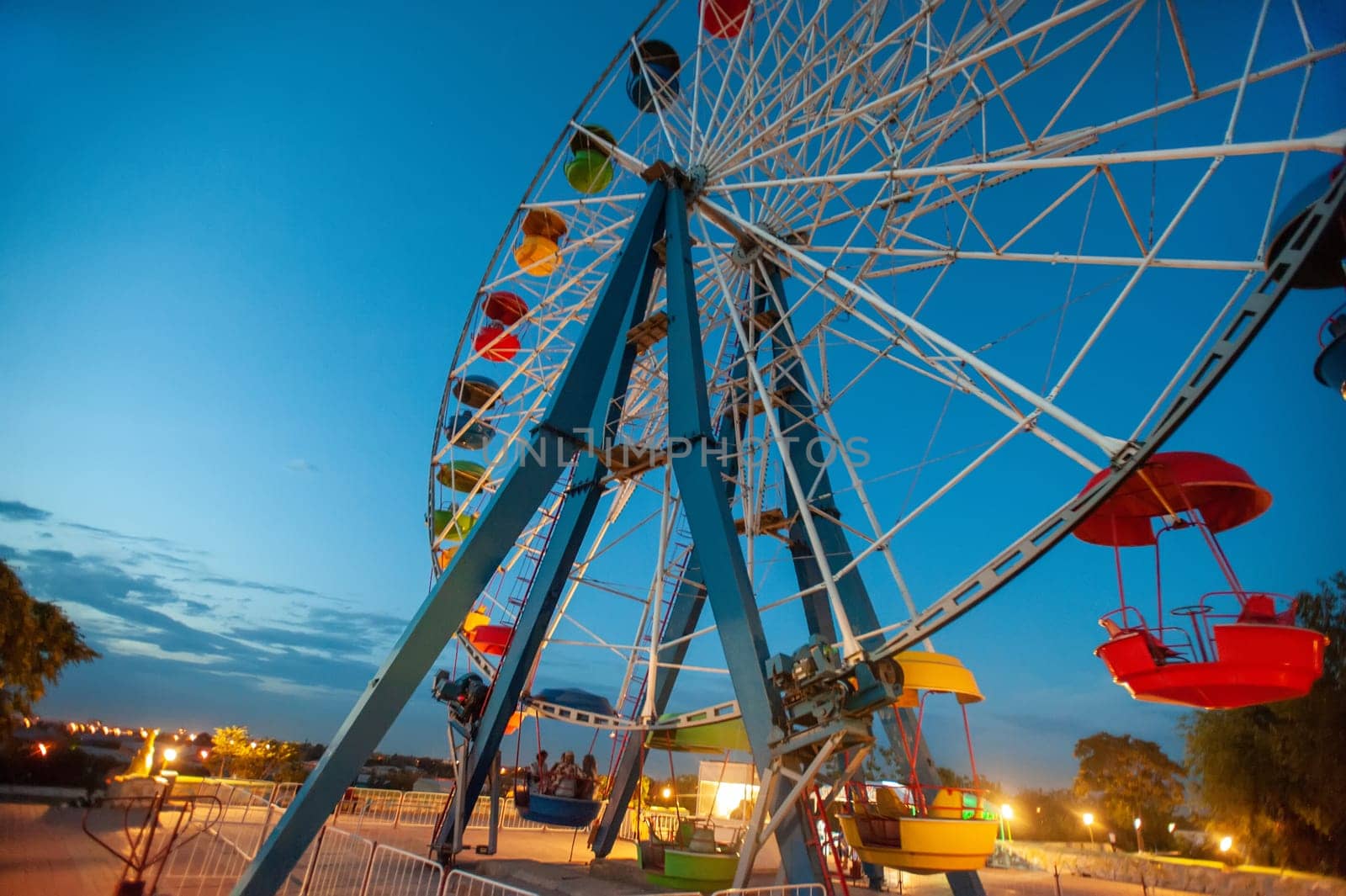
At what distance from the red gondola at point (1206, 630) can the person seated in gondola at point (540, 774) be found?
8.01 metres

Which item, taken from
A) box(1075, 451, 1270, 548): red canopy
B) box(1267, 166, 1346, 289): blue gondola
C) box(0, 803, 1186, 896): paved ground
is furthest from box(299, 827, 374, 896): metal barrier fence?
box(1267, 166, 1346, 289): blue gondola

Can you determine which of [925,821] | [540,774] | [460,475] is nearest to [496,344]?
[460,475]

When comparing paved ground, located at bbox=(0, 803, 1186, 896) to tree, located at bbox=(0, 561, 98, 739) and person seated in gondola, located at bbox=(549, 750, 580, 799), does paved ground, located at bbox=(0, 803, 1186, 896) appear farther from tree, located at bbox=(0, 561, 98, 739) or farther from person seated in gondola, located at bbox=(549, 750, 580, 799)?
tree, located at bbox=(0, 561, 98, 739)

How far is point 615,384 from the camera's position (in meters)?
10.1

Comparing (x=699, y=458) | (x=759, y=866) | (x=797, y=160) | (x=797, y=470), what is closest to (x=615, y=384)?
(x=699, y=458)

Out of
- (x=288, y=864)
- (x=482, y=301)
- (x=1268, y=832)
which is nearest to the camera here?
(x=288, y=864)

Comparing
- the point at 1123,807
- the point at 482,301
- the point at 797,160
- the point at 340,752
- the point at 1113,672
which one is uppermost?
the point at 797,160

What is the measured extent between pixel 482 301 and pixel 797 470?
24.5ft

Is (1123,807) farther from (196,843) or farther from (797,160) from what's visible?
(196,843)

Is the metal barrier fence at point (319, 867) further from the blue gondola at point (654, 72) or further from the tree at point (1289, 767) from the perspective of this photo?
the tree at point (1289, 767)

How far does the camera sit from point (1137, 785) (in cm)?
2911

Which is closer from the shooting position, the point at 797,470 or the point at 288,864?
the point at 288,864

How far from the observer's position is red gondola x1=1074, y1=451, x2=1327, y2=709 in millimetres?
4145

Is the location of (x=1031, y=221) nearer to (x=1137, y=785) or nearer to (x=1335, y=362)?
(x=1335, y=362)
